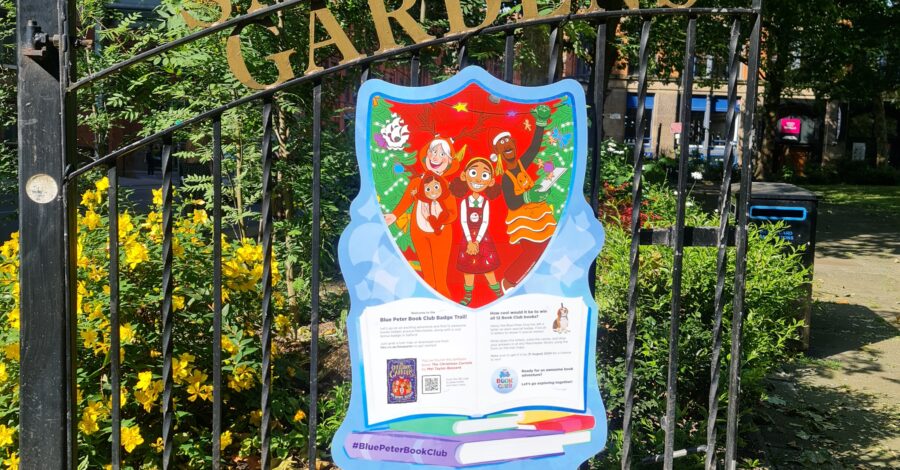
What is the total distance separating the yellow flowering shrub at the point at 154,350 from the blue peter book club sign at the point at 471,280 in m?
1.21

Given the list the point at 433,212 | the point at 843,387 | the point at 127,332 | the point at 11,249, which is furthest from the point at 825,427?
the point at 11,249

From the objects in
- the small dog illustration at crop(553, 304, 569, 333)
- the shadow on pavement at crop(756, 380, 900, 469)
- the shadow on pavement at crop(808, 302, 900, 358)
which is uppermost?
the small dog illustration at crop(553, 304, 569, 333)

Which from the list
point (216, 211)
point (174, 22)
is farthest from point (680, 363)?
point (174, 22)

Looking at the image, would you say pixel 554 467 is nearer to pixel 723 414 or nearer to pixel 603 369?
pixel 603 369

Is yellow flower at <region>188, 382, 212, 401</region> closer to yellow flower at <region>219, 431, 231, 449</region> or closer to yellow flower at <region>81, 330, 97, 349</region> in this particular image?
yellow flower at <region>219, 431, 231, 449</region>

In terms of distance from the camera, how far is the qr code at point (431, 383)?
8.59 feet

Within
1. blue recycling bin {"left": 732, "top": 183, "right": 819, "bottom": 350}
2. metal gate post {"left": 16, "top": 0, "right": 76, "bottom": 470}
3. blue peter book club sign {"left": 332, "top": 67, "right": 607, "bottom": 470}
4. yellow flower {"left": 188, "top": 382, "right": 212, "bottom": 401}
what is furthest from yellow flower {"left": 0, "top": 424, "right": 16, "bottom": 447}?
blue recycling bin {"left": 732, "top": 183, "right": 819, "bottom": 350}

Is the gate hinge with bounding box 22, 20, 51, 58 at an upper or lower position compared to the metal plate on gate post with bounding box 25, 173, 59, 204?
upper

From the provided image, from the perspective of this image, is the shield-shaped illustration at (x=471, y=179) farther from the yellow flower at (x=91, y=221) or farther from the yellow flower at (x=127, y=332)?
the yellow flower at (x=91, y=221)

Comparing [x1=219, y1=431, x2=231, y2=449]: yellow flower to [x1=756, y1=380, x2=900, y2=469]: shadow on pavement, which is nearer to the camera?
[x1=219, y1=431, x2=231, y2=449]: yellow flower

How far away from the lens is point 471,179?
2.63 m

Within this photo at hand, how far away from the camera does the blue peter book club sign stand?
2568mm

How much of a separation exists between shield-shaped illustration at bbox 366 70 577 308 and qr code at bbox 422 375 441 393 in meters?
0.25

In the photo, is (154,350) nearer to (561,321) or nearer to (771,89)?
(561,321)
